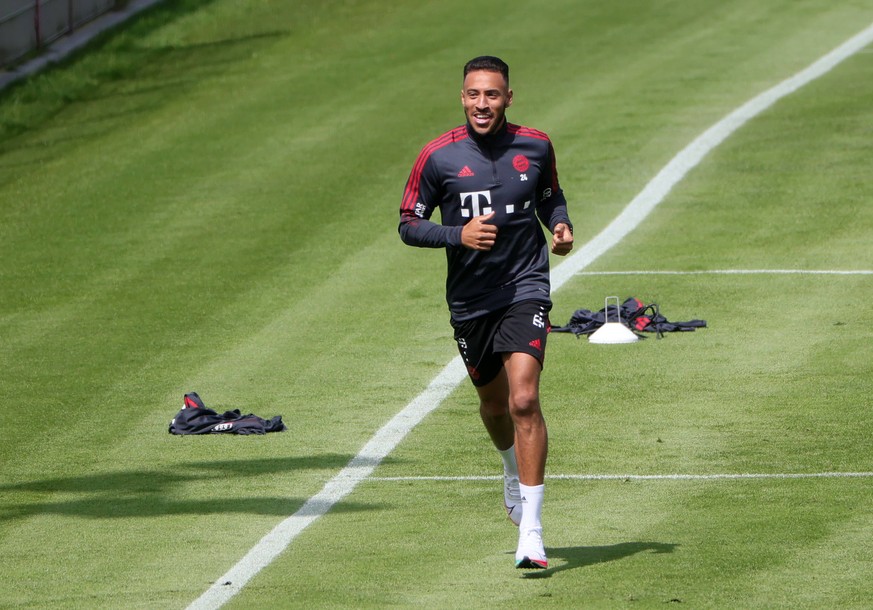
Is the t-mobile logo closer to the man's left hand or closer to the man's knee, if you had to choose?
the man's left hand

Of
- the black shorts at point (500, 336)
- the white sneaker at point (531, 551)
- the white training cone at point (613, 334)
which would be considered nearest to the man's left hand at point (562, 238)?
the black shorts at point (500, 336)

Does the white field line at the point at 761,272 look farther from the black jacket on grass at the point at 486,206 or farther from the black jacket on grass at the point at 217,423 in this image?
the black jacket on grass at the point at 486,206

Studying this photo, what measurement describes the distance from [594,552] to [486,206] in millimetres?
1788

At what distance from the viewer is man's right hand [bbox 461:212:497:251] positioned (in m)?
8.45

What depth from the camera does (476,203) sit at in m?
8.85

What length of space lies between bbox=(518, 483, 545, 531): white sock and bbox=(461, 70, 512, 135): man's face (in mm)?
1784

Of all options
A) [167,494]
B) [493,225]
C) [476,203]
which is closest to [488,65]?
[476,203]

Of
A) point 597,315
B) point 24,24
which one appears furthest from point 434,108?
point 597,315

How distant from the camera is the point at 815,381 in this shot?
41.5ft

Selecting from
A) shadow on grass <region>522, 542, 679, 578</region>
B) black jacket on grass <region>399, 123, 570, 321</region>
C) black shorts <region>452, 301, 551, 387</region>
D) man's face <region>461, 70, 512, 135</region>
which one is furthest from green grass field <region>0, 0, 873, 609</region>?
man's face <region>461, 70, 512, 135</region>

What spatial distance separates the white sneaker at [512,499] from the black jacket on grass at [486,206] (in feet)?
2.93

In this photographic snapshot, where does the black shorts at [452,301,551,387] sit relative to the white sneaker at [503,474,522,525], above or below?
above

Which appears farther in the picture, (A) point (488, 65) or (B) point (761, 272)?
(B) point (761, 272)

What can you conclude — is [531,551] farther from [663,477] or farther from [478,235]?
[663,477]
